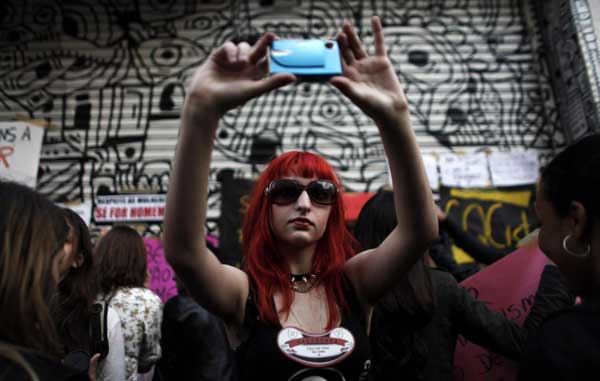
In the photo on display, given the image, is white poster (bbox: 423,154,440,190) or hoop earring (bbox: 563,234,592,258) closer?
hoop earring (bbox: 563,234,592,258)

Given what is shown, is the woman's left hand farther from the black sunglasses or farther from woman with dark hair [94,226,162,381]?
woman with dark hair [94,226,162,381]

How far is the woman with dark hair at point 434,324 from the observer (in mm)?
2164

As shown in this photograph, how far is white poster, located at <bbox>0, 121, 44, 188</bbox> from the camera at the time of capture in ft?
17.7

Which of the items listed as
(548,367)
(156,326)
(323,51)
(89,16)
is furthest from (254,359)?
(89,16)

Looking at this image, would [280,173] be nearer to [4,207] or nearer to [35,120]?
[4,207]

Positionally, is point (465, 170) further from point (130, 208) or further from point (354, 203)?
point (130, 208)

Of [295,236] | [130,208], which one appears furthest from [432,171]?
[295,236]

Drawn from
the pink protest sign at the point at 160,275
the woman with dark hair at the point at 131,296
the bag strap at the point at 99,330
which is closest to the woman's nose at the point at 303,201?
the bag strap at the point at 99,330

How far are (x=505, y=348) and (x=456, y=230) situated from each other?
173 centimetres

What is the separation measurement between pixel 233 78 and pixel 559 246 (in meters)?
1.23

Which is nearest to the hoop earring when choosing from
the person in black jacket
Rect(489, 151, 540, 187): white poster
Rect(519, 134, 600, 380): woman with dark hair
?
Rect(519, 134, 600, 380): woman with dark hair

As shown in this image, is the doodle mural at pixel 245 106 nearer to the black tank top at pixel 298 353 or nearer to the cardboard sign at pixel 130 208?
the cardboard sign at pixel 130 208

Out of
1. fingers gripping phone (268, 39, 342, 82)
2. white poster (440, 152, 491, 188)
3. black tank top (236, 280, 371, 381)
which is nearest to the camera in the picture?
fingers gripping phone (268, 39, 342, 82)

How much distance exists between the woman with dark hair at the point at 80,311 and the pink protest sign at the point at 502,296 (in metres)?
1.89
